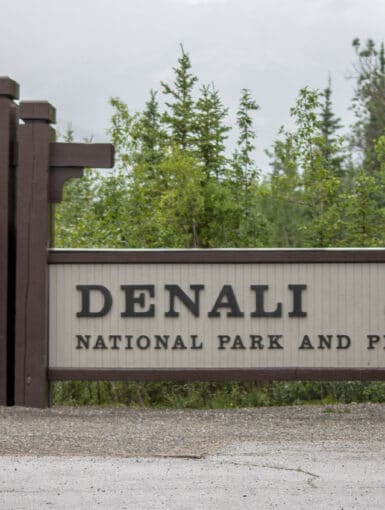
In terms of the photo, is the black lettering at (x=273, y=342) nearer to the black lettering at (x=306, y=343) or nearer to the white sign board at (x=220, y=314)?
the white sign board at (x=220, y=314)

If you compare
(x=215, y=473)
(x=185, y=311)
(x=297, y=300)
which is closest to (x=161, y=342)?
(x=185, y=311)

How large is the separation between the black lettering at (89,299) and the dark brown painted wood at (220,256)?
328 millimetres

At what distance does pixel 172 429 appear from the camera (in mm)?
11656

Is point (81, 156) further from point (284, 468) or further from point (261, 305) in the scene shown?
point (284, 468)

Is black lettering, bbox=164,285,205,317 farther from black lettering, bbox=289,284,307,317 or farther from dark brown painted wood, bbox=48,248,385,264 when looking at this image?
black lettering, bbox=289,284,307,317

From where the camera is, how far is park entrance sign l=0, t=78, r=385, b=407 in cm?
1355

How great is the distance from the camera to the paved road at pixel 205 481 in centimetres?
736

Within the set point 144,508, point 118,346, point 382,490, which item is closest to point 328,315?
point 118,346

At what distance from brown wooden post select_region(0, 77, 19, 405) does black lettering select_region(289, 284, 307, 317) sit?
141 inches

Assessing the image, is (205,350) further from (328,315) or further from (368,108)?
(368,108)

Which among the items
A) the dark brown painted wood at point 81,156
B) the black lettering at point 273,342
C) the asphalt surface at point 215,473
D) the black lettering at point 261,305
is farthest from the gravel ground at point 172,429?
the dark brown painted wood at point 81,156

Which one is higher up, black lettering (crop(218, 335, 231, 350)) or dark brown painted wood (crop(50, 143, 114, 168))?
dark brown painted wood (crop(50, 143, 114, 168))

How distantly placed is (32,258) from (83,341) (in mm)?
1230

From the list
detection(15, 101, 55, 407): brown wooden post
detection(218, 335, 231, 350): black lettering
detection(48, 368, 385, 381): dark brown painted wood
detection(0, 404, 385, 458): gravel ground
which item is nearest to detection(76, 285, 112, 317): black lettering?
detection(15, 101, 55, 407): brown wooden post
